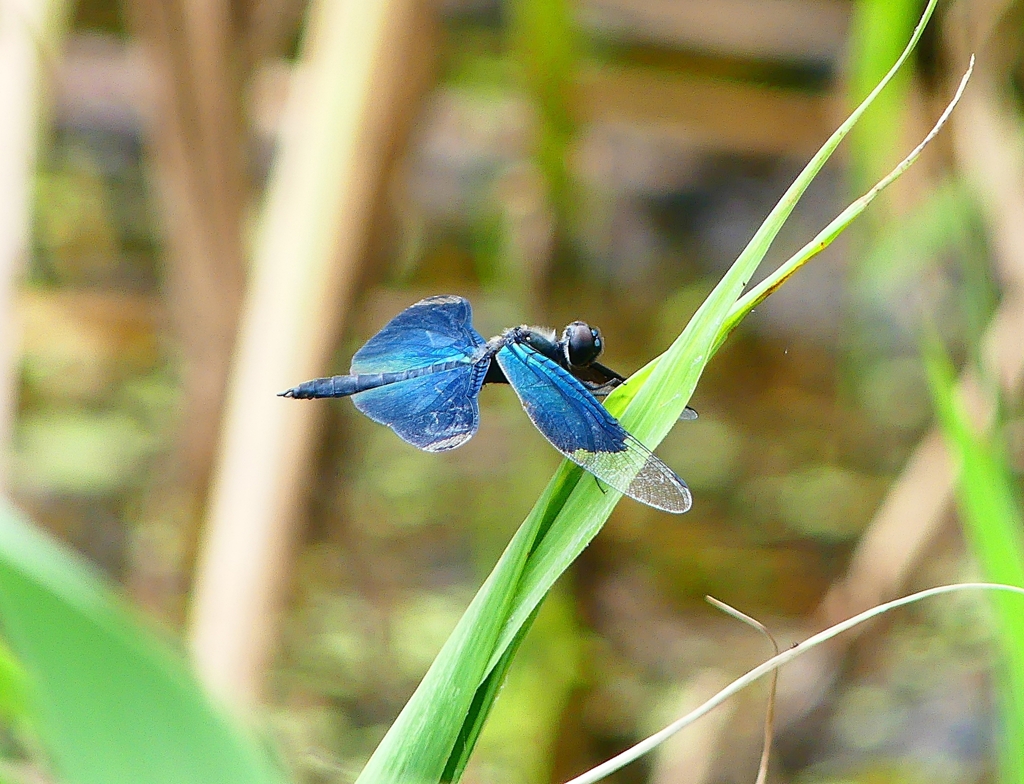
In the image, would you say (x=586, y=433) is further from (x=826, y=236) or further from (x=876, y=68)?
(x=876, y=68)

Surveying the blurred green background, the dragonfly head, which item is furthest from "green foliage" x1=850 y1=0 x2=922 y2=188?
the dragonfly head

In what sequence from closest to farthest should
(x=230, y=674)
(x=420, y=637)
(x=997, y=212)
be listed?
(x=230, y=674)
(x=997, y=212)
(x=420, y=637)

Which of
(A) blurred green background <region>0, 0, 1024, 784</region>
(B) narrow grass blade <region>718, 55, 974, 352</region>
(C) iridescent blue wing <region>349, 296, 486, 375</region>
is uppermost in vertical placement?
(B) narrow grass blade <region>718, 55, 974, 352</region>

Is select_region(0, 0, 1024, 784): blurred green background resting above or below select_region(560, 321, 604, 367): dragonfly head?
below

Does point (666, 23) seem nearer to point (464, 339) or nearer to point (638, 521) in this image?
point (638, 521)

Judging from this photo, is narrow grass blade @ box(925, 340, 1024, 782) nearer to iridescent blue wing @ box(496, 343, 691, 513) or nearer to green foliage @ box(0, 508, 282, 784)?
iridescent blue wing @ box(496, 343, 691, 513)

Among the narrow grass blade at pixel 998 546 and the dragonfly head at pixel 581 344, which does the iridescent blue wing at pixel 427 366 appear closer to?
the dragonfly head at pixel 581 344

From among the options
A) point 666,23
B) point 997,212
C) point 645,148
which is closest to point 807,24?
point 666,23

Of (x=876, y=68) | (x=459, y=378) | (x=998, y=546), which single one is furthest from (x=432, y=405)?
(x=876, y=68)
